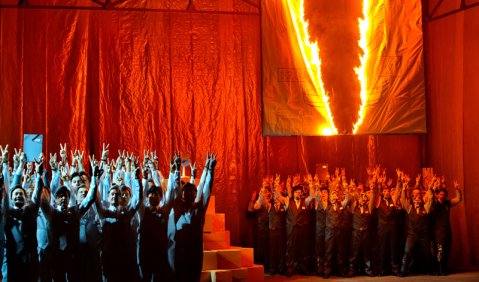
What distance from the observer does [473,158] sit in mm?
10203

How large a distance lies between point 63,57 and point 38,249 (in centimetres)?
461

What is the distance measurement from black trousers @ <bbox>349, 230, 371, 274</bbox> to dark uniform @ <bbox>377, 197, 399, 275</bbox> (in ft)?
0.61

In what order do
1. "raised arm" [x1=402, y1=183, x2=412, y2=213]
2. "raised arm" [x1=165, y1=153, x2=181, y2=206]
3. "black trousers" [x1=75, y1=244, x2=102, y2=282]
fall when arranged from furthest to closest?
1. "raised arm" [x1=402, y1=183, x2=412, y2=213]
2. "raised arm" [x1=165, y1=153, x2=181, y2=206]
3. "black trousers" [x1=75, y1=244, x2=102, y2=282]

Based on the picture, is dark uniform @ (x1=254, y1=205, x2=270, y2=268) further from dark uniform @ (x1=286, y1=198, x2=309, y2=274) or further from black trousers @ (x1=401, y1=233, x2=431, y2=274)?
black trousers @ (x1=401, y1=233, x2=431, y2=274)

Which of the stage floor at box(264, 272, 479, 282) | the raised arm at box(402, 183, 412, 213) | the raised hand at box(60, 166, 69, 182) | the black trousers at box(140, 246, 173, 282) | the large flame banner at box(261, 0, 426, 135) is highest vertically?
the large flame banner at box(261, 0, 426, 135)

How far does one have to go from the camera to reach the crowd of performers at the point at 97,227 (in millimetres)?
5695

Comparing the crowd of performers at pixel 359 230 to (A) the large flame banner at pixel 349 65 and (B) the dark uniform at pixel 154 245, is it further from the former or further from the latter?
(B) the dark uniform at pixel 154 245

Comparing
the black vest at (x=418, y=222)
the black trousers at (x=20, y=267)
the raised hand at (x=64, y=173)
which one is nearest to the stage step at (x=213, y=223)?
→ the raised hand at (x=64, y=173)

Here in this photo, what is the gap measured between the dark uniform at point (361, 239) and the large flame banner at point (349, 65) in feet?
5.89

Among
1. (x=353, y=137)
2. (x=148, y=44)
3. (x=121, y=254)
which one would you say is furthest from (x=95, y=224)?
(x=353, y=137)

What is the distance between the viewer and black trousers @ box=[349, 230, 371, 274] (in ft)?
29.4

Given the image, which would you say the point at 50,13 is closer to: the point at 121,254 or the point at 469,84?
the point at 121,254

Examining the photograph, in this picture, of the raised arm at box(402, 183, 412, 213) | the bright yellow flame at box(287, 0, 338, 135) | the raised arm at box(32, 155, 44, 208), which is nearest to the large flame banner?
the bright yellow flame at box(287, 0, 338, 135)

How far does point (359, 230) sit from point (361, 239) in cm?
12
